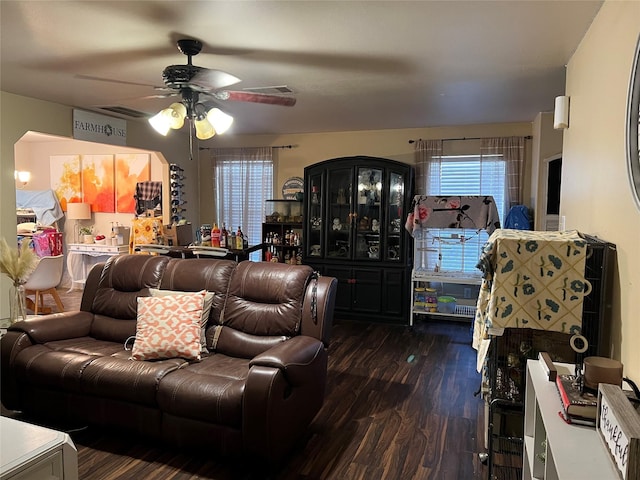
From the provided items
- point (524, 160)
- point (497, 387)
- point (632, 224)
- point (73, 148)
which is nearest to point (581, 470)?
point (632, 224)

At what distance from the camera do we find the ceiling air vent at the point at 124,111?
14.9 ft

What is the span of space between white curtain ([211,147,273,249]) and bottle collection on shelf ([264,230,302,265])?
539 mm

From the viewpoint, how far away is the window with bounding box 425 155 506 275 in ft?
17.3

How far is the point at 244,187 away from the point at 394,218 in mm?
2333

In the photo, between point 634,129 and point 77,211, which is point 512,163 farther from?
point 77,211

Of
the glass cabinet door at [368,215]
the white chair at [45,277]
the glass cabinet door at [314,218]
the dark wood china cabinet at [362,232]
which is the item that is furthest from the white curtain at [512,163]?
the white chair at [45,277]

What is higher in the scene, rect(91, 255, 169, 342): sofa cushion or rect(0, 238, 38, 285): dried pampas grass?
rect(0, 238, 38, 285): dried pampas grass

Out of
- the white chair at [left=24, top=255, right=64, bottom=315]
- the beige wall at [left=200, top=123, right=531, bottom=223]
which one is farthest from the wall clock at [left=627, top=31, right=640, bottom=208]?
the white chair at [left=24, top=255, right=64, bottom=315]

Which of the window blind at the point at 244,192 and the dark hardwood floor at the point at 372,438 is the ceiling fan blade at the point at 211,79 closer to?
the dark hardwood floor at the point at 372,438

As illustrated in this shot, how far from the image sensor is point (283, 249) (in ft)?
19.7

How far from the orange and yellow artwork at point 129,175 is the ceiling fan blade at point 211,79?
4.58 metres

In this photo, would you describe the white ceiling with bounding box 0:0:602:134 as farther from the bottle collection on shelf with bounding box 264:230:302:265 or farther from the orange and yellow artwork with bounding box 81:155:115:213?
the orange and yellow artwork with bounding box 81:155:115:213

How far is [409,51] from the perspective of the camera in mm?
2762

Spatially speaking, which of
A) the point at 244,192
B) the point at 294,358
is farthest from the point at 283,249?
the point at 294,358
